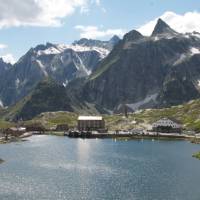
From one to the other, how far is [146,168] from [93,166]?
18.7 meters

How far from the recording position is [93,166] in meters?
167

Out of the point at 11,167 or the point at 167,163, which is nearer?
the point at 11,167

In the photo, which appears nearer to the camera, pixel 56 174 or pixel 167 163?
pixel 56 174

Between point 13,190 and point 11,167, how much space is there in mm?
39886

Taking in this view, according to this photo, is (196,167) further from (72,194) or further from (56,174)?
(72,194)

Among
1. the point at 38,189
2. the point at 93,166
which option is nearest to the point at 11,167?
the point at 93,166

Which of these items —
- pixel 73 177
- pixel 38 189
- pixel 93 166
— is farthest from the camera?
pixel 93 166

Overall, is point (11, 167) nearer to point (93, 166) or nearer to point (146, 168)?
point (93, 166)

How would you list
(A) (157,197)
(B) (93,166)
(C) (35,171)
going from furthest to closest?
1. (B) (93,166)
2. (C) (35,171)
3. (A) (157,197)

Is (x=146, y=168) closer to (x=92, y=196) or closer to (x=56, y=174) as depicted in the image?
(x=56, y=174)

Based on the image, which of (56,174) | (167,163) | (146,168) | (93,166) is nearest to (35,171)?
(56,174)

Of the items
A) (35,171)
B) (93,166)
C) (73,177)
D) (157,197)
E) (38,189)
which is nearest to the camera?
(157,197)

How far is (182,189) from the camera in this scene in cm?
12262

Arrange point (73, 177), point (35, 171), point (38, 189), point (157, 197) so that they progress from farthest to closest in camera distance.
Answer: point (35, 171), point (73, 177), point (38, 189), point (157, 197)
